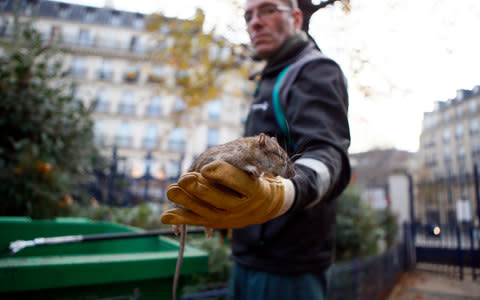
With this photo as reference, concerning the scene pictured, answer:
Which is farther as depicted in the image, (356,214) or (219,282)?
(356,214)

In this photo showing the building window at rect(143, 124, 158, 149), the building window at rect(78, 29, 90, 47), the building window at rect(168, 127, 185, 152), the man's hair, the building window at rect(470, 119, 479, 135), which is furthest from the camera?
the building window at rect(143, 124, 158, 149)

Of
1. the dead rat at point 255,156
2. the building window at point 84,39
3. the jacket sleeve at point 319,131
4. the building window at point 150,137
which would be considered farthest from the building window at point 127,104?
the dead rat at point 255,156

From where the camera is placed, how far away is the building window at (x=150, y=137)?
83.0 feet

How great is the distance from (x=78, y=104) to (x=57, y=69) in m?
0.81

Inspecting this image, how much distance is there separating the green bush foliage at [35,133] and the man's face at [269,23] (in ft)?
11.7

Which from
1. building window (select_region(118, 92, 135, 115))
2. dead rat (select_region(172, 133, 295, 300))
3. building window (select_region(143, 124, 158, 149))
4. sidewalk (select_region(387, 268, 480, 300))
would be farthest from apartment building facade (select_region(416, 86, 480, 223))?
building window (select_region(118, 92, 135, 115))

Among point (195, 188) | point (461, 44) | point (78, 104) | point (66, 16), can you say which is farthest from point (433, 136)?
point (78, 104)

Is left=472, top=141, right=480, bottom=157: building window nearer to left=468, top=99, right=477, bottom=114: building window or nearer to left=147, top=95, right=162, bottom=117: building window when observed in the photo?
left=468, top=99, right=477, bottom=114: building window

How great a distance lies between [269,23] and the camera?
1475 millimetres

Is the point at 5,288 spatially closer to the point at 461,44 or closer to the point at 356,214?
the point at 461,44

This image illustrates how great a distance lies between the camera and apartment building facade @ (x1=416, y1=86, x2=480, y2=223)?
3.07ft

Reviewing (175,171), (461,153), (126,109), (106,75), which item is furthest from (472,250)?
(126,109)

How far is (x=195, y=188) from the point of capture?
2.69 ft

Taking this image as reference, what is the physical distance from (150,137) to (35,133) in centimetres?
2123
